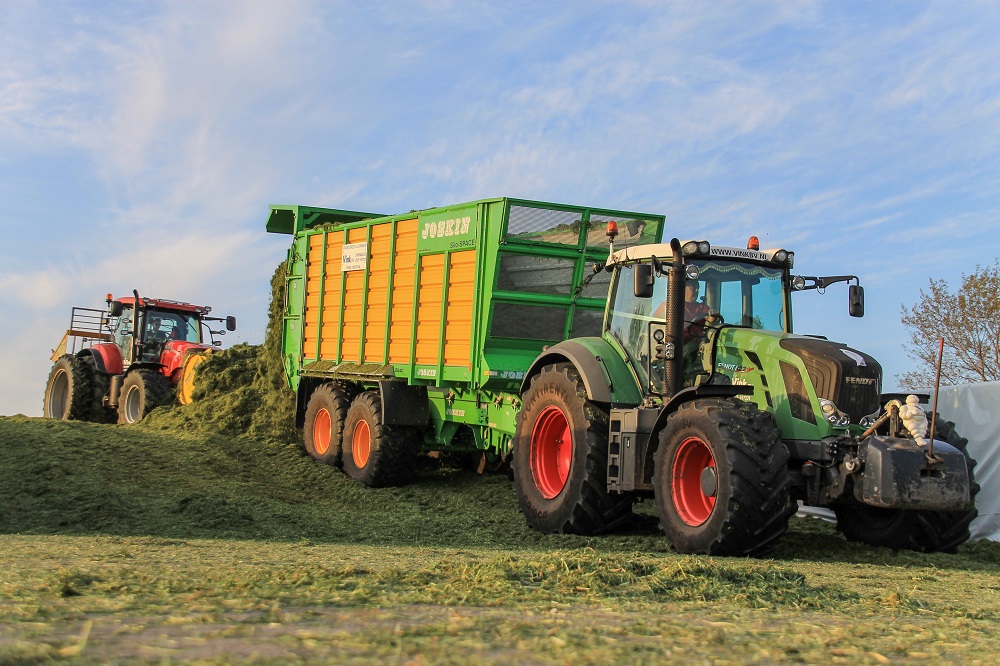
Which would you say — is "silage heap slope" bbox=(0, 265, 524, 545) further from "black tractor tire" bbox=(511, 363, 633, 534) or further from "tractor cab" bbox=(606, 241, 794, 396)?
"tractor cab" bbox=(606, 241, 794, 396)

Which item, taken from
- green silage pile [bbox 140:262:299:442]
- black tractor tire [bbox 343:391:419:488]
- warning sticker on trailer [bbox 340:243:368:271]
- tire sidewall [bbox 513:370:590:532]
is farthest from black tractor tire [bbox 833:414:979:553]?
green silage pile [bbox 140:262:299:442]

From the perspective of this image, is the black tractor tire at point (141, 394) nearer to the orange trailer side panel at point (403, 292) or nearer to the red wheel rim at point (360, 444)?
the red wheel rim at point (360, 444)

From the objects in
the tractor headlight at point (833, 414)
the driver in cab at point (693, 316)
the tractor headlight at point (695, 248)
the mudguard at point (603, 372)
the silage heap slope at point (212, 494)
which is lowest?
the silage heap slope at point (212, 494)

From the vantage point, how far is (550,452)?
9117 mm

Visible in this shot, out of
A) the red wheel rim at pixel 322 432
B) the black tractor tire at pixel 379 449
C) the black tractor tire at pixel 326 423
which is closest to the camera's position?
the black tractor tire at pixel 379 449

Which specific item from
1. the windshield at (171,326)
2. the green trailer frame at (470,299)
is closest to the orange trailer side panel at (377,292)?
Result: the green trailer frame at (470,299)

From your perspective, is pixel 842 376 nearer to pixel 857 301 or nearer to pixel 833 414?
pixel 833 414

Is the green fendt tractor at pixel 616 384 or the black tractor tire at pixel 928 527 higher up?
the green fendt tractor at pixel 616 384

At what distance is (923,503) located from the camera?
6.74m

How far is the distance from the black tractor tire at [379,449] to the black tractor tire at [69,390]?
309 inches

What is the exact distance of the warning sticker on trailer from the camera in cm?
1273

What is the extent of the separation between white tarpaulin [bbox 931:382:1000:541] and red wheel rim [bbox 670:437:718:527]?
148 inches

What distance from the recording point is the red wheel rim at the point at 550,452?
896cm

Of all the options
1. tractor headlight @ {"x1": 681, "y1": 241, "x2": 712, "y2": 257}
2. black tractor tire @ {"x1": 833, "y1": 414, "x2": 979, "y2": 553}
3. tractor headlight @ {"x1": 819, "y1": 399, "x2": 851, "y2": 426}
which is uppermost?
tractor headlight @ {"x1": 681, "y1": 241, "x2": 712, "y2": 257}
